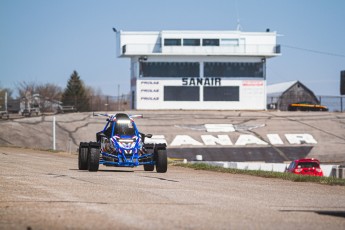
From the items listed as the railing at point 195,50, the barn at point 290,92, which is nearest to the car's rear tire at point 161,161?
the railing at point 195,50

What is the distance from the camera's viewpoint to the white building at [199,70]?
262ft

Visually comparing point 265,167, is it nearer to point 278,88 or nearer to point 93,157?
point 93,157

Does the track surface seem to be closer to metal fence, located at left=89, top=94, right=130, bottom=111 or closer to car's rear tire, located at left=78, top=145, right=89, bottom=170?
car's rear tire, located at left=78, top=145, right=89, bottom=170

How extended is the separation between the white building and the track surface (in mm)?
63190

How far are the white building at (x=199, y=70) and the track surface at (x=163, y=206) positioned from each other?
63.2 m

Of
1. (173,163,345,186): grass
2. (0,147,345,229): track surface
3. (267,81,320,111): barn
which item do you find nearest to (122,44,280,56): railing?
(267,81,320,111): barn

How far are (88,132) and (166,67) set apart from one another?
20.0m

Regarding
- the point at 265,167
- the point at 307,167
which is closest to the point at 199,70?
the point at 265,167

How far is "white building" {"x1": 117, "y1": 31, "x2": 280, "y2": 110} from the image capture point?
262 feet

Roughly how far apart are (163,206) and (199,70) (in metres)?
69.7

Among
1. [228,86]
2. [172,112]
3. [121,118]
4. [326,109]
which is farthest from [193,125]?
[121,118]

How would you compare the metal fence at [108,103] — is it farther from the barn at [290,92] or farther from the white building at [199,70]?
the barn at [290,92]

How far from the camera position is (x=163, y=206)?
36.8 feet

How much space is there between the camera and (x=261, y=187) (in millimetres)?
16344
